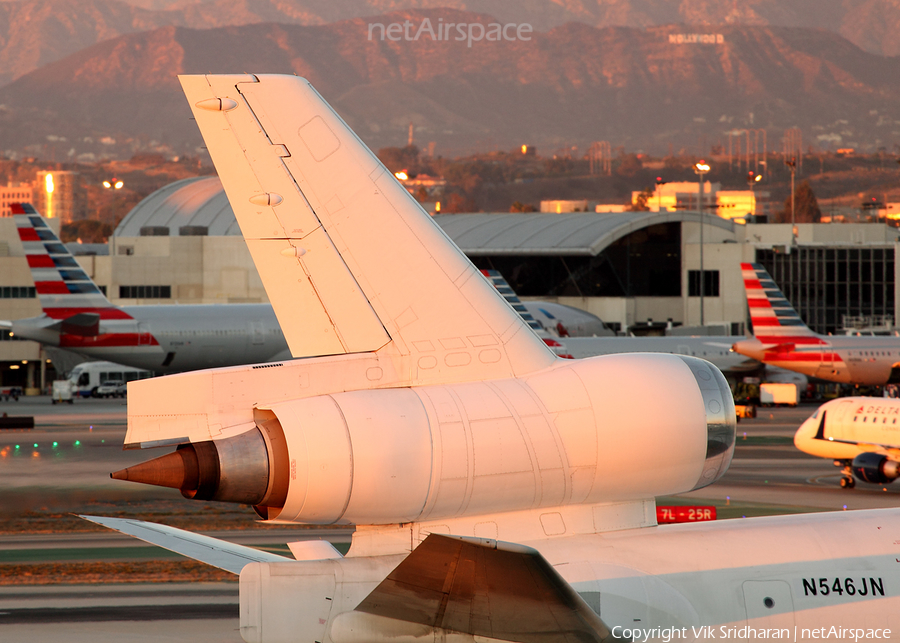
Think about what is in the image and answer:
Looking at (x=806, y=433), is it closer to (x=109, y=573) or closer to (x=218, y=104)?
(x=109, y=573)

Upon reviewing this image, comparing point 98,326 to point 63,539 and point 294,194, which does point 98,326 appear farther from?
point 294,194

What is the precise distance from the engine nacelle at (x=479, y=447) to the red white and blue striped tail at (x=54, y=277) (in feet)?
193

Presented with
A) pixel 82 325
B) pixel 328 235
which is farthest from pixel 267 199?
pixel 82 325

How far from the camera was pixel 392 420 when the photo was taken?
24.2 ft

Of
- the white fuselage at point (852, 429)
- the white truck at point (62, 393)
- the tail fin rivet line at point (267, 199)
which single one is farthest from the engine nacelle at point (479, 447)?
the white truck at point (62, 393)

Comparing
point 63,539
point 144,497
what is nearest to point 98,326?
point 144,497

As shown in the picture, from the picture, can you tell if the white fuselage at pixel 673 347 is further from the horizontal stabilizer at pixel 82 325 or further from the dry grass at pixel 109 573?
the dry grass at pixel 109 573

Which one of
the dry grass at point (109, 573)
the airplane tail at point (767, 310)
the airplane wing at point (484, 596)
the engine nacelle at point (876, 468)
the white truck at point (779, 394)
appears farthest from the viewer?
the white truck at point (779, 394)

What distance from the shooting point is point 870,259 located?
9900 cm

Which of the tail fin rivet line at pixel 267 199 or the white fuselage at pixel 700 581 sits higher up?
the tail fin rivet line at pixel 267 199

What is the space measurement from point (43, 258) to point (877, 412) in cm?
4928

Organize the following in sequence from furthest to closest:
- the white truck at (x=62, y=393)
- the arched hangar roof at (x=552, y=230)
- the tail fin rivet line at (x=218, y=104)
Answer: the arched hangar roof at (x=552, y=230) → the white truck at (x=62, y=393) → the tail fin rivet line at (x=218, y=104)

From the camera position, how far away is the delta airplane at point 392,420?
23.5 feet

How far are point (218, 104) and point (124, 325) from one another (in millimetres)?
58783
